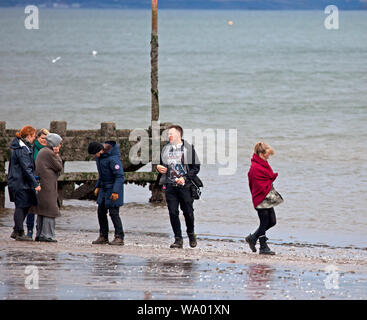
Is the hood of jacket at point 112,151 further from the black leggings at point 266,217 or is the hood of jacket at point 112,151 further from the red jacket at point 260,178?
the black leggings at point 266,217

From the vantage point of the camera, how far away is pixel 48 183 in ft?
37.6

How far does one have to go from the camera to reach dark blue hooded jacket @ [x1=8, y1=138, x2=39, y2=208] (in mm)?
11281

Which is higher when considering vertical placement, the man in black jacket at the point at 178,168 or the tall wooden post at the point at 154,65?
the tall wooden post at the point at 154,65

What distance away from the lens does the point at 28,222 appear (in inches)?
474

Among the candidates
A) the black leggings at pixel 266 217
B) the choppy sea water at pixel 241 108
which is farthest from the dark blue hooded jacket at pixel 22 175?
the choppy sea water at pixel 241 108

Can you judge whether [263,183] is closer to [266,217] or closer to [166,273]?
[266,217]

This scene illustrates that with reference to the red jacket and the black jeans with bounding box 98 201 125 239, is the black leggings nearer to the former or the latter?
the red jacket

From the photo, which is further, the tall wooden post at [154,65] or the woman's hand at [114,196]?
the tall wooden post at [154,65]

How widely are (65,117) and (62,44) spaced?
9752 centimetres

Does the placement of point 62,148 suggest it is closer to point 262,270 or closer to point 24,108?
point 262,270

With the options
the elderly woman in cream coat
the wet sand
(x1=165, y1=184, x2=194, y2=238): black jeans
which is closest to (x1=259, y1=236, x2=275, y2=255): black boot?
the wet sand

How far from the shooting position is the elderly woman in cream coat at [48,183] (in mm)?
11320

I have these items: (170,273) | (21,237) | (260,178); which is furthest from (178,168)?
(21,237)

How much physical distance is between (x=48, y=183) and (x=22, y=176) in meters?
0.35
